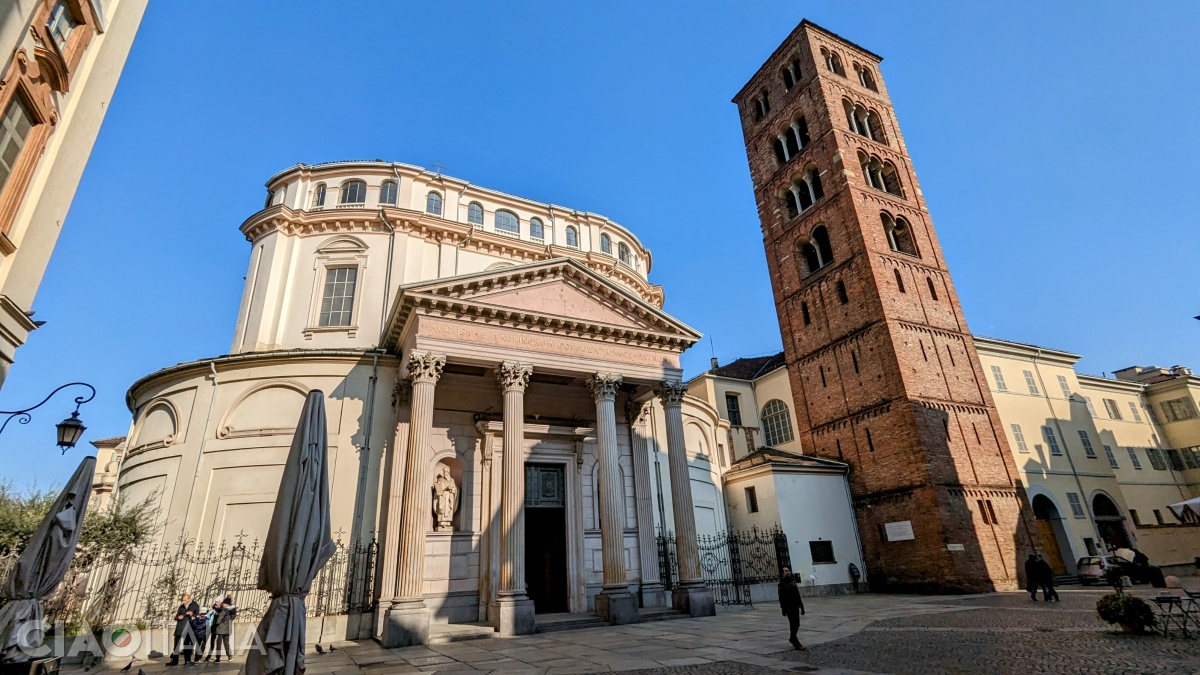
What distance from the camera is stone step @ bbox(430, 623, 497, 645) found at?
39.1 ft

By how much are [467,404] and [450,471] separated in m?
1.99

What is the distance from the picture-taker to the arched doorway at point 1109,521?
26.8 metres

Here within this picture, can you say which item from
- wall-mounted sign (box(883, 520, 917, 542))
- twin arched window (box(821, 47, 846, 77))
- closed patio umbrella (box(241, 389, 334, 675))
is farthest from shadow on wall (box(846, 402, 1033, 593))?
closed patio umbrella (box(241, 389, 334, 675))

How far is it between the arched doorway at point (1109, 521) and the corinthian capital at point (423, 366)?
102 ft

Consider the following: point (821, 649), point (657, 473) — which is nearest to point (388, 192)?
point (657, 473)

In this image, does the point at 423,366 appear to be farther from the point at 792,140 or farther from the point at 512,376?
the point at 792,140

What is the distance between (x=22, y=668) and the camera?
22.9ft

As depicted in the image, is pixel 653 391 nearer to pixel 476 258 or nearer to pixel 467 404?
Result: pixel 467 404

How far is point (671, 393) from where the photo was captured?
55.3 feet

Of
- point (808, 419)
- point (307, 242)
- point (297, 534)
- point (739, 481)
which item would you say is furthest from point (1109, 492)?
A: point (307, 242)

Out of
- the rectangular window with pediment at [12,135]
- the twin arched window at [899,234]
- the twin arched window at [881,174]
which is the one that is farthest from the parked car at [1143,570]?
the rectangular window with pediment at [12,135]

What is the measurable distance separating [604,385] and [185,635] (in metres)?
10.5

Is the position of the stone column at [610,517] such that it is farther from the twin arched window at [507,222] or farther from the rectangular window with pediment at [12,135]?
the rectangular window with pediment at [12,135]

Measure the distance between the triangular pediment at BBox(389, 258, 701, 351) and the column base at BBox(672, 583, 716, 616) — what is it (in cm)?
690
